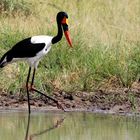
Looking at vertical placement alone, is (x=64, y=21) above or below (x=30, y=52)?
above

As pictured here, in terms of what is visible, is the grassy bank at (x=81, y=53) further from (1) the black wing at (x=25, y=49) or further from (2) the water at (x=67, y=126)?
(2) the water at (x=67, y=126)

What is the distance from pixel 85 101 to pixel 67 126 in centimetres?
128

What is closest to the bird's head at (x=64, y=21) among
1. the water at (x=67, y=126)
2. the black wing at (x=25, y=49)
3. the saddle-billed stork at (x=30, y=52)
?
the saddle-billed stork at (x=30, y=52)

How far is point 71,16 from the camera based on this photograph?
509 inches

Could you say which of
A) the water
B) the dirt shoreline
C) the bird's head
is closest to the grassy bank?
the dirt shoreline

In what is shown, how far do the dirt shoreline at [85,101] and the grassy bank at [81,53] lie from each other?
0.11 meters

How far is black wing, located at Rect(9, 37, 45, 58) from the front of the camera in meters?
9.59

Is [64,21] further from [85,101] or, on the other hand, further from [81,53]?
[85,101]

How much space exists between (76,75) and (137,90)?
0.79 meters

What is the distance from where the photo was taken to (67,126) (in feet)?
28.0

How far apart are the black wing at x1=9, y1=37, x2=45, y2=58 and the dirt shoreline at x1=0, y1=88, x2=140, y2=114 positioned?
1.79ft

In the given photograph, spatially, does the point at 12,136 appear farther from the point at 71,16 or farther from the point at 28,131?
the point at 71,16

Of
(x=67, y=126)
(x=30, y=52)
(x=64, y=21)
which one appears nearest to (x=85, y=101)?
(x=30, y=52)

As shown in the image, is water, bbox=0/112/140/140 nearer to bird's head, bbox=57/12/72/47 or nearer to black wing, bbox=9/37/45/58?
black wing, bbox=9/37/45/58
